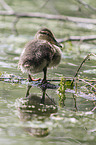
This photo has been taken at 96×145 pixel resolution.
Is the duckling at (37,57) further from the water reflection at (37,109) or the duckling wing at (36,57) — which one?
the water reflection at (37,109)

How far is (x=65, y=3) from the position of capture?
16547 millimetres

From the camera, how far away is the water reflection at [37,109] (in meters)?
3.22

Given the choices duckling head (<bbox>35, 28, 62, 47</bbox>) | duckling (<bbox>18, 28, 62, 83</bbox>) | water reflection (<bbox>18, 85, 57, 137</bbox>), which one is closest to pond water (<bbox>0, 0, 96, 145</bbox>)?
water reflection (<bbox>18, 85, 57, 137</bbox>)

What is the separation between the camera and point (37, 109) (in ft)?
12.6

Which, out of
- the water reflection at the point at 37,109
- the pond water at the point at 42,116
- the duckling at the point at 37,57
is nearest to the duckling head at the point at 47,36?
the duckling at the point at 37,57

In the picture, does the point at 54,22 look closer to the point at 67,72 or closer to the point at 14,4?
the point at 14,4

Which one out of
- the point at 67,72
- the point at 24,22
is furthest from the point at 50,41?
the point at 24,22

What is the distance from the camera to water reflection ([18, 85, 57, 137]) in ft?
10.6

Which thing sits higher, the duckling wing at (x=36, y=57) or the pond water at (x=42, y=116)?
the duckling wing at (x=36, y=57)

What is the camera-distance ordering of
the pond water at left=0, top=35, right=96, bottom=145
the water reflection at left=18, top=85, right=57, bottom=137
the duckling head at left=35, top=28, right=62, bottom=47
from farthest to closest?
the duckling head at left=35, top=28, right=62, bottom=47
the water reflection at left=18, top=85, right=57, bottom=137
the pond water at left=0, top=35, right=96, bottom=145

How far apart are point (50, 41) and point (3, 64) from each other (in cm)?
131

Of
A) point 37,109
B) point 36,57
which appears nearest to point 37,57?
point 36,57

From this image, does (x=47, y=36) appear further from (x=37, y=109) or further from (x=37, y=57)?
(x=37, y=109)

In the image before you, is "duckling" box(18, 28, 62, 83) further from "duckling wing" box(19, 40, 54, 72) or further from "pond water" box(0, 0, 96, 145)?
"pond water" box(0, 0, 96, 145)
